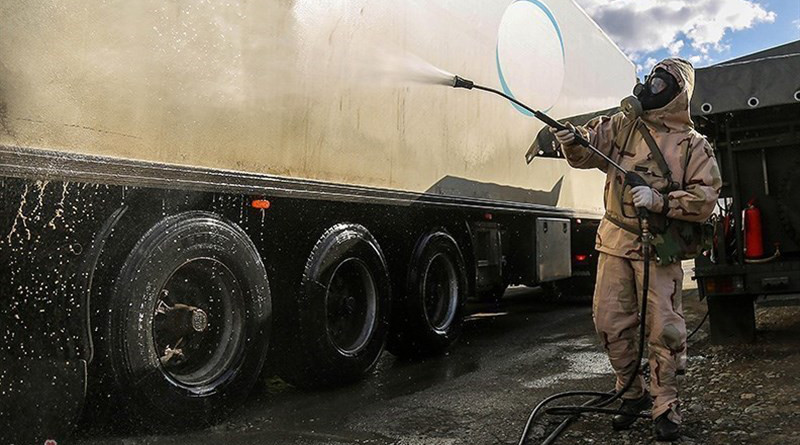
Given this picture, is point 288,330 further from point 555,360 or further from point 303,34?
point 555,360

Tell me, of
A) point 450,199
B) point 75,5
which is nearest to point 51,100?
point 75,5

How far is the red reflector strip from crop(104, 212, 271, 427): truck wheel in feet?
0.70

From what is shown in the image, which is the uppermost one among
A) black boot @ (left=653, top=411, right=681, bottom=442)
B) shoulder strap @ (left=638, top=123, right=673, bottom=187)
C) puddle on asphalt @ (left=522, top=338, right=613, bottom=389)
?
shoulder strap @ (left=638, top=123, right=673, bottom=187)

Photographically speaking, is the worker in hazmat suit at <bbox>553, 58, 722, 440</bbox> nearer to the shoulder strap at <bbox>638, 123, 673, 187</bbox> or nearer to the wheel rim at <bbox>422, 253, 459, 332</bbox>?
the shoulder strap at <bbox>638, 123, 673, 187</bbox>

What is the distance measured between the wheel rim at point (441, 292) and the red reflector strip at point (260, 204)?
2.12m

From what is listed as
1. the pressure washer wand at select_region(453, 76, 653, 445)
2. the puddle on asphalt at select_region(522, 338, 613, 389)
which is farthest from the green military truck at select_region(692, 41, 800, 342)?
the pressure washer wand at select_region(453, 76, 653, 445)

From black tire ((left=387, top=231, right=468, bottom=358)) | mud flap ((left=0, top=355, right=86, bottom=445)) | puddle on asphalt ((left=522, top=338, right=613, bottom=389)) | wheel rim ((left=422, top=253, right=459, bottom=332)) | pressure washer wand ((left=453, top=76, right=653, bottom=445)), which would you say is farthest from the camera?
wheel rim ((left=422, top=253, right=459, bottom=332))

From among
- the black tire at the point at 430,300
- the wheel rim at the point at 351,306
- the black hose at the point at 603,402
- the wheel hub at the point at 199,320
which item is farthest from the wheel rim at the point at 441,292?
the wheel hub at the point at 199,320

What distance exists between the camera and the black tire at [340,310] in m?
4.41

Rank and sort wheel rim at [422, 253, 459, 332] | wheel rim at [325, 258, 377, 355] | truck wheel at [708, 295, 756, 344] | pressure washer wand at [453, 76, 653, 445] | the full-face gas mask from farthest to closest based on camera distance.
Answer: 1. truck wheel at [708, 295, 756, 344]
2. wheel rim at [422, 253, 459, 332]
3. wheel rim at [325, 258, 377, 355]
4. the full-face gas mask
5. pressure washer wand at [453, 76, 653, 445]

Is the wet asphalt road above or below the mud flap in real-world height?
below

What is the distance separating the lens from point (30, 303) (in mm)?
2955

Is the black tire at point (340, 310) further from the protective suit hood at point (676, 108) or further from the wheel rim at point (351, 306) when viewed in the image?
the protective suit hood at point (676, 108)

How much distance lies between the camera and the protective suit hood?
3.80 m
